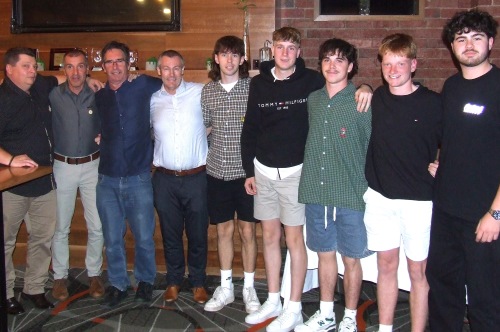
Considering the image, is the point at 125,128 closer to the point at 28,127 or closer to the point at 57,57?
the point at 28,127

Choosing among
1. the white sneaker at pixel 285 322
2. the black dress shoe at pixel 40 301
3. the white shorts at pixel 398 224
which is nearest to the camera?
the white shorts at pixel 398 224

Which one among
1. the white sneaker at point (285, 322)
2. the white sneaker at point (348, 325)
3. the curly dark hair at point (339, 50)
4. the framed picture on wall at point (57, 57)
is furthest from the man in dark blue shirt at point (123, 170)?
the framed picture on wall at point (57, 57)

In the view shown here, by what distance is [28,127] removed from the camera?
318cm

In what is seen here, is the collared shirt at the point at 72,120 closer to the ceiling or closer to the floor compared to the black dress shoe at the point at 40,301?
closer to the ceiling

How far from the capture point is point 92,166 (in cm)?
339

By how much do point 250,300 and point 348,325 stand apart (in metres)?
0.65

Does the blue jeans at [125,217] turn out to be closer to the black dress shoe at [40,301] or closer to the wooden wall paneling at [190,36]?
the black dress shoe at [40,301]

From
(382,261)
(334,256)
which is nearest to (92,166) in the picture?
(334,256)

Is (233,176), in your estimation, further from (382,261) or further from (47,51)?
(47,51)

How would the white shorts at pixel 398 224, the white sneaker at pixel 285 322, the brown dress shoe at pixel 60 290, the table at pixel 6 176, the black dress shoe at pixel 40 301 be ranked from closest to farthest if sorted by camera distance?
the white shorts at pixel 398 224
the table at pixel 6 176
the white sneaker at pixel 285 322
the black dress shoe at pixel 40 301
the brown dress shoe at pixel 60 290

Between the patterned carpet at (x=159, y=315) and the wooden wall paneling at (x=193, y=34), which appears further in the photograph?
the wooden wall paneling at (x=193, y=34)

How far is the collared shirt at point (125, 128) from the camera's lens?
10.6ft

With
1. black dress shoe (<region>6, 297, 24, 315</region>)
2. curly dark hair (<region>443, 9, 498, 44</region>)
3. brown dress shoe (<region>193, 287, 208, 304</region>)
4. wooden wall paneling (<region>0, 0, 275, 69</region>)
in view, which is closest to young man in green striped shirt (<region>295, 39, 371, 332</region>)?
curly dark hair (<region>443, 9, 498, 44</region>)

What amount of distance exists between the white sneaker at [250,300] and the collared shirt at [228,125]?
0.72 meters
